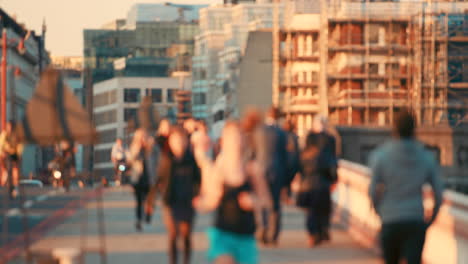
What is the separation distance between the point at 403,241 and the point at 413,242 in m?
0.08

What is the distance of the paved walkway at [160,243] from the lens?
1598 centimetres

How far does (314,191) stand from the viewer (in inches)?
696

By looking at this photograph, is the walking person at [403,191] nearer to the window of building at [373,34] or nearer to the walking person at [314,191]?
the walking person at [314,191]

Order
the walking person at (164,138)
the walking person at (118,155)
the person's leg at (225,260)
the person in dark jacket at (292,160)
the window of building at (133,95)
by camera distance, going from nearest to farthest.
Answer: the person's leg at (225,260)
the walking person at (164,138)
the person in dark jacket at (292,160)
the walking person at (118,155)
the window of building at (133,95)

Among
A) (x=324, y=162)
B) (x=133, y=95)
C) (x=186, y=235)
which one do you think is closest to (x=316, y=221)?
(x=324, y=162)

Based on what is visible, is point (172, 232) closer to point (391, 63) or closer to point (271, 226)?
point (271, 226)

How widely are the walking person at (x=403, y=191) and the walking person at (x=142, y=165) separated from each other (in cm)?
1087

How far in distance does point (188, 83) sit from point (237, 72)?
58.7 meters

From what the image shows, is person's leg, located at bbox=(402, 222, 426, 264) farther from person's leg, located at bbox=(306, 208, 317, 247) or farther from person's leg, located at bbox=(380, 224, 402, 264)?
person's leg, located at bbox=(306, 208, 317, 247)

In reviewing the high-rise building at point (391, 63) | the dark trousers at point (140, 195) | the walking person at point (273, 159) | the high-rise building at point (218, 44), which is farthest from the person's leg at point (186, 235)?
the high-rise building at point (218, 44)

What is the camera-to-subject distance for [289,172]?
67.0ft

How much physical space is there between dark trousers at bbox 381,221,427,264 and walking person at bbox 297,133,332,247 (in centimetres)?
767

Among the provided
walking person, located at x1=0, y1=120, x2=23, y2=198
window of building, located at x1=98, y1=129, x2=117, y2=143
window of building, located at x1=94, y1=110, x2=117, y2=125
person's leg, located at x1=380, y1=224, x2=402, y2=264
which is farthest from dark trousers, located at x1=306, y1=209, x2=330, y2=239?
window of building, located at x1=94, y1=110, x2=117, y2=125

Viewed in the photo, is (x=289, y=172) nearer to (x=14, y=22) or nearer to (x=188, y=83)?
(x=14, y=22)
